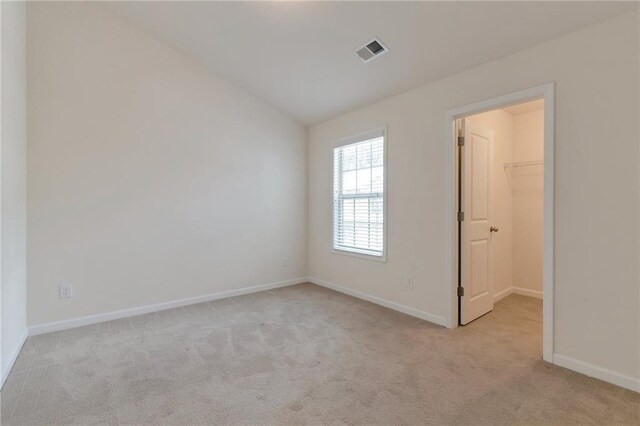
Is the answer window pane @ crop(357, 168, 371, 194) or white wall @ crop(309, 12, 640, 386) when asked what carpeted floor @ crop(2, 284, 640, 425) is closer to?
white wall @ crop(309, 12, 640, 386)

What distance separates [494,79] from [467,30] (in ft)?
1.59

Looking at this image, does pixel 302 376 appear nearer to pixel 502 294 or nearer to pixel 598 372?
pixel 598 372

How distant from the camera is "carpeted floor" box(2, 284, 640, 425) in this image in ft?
5.71

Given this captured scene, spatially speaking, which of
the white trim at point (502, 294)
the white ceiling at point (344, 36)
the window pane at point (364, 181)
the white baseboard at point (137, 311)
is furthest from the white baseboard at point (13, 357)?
the white trim at point (502, 294)

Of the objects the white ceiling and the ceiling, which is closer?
the white ceiling

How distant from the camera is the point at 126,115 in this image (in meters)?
3.31

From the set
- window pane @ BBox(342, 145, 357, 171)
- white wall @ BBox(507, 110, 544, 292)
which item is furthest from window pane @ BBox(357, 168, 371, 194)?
white wall @ BBox(507, 110, 544, 292)

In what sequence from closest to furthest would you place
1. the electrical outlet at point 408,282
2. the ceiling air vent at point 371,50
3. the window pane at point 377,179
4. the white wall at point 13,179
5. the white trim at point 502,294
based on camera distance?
1. the white wall at point 13,179
2. the ceiling air vent at point 371,50
3. the electrical outlet at point 408,282
4. the window pane at point 377,179
5. the white trim at point 502,294

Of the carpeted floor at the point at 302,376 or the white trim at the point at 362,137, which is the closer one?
the carpeted floor at the point at 302,376

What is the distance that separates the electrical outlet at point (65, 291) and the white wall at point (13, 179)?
26 centimetres

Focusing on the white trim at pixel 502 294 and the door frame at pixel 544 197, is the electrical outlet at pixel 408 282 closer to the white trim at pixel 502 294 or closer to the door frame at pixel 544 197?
the door frame at pixel 544 197

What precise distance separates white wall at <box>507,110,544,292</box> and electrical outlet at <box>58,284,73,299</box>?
17.2 ft

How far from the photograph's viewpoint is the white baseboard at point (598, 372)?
1967mm

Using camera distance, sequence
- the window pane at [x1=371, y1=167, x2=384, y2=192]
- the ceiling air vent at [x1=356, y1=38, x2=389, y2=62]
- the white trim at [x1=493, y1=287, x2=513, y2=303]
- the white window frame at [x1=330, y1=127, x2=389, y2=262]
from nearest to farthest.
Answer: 1. the ceiling air vent at [x1=356, y1=38, x2=389, y2=62]
2. the white window frame at [x1=330, y1=127, x2=389, y2=262]
3. the window pane at [x1=371, y1=167, x2=384, y2=192]
4. the white trim at [x1=493, y1=287, x2=513, y2=303]
